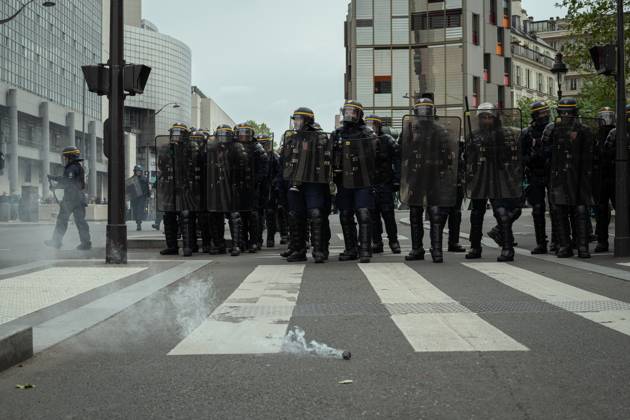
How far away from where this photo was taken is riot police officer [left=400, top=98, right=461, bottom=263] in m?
10.6

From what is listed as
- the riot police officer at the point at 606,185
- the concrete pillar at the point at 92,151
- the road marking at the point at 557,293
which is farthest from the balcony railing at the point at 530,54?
the road marking at the point at 557,293

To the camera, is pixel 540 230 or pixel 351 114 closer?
pixel 351 114

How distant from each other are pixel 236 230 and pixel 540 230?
4620 millimetres

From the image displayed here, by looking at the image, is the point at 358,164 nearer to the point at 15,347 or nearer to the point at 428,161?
the point at 428,161

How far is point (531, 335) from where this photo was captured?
5000 mm

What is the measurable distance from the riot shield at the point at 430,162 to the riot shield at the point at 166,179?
3.77 m

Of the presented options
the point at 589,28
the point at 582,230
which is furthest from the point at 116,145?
the point at 589,28

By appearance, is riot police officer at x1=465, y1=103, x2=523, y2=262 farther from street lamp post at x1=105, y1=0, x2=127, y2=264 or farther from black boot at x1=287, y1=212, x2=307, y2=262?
street lamp post at x1=105, y1=0, x2=127, y2=264

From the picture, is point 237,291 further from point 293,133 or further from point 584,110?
point 584,110

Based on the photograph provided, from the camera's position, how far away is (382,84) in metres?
46.7

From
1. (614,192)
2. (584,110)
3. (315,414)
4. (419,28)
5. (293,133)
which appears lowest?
(315,414)

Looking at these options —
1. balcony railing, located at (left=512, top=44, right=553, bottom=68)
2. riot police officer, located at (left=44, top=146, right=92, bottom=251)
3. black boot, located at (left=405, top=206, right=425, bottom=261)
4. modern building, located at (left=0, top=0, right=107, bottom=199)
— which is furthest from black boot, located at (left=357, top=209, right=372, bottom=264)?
balcony railing, located at (left=512, top=44, right=553, bottom=68)

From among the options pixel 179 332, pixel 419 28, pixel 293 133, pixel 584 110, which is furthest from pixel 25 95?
pixel 179 332

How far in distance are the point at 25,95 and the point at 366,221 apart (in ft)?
179
